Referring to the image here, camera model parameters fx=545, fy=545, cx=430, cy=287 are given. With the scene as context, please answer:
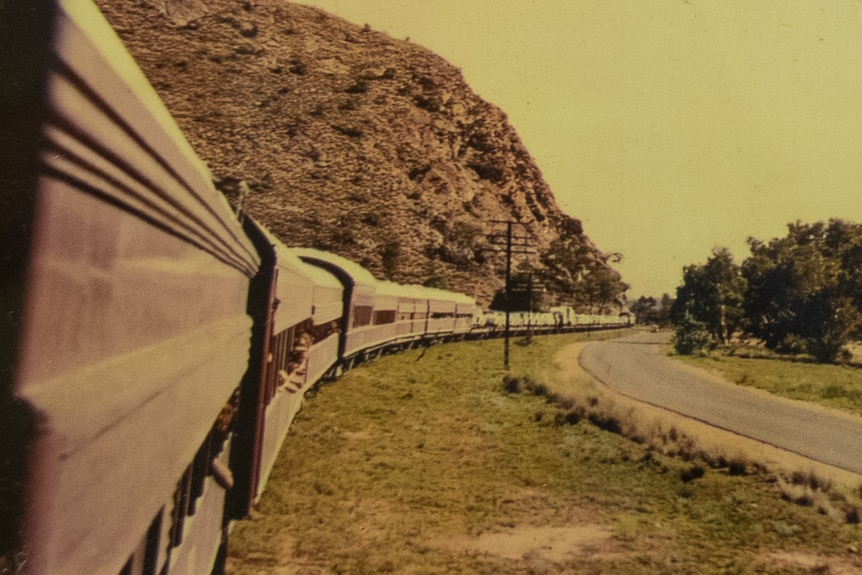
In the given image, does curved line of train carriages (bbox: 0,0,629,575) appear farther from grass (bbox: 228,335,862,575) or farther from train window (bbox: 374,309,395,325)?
train window (bbox: 374,309,395,325)

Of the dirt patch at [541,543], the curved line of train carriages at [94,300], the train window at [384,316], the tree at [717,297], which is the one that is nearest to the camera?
the curved line of train carriages at [94,300]

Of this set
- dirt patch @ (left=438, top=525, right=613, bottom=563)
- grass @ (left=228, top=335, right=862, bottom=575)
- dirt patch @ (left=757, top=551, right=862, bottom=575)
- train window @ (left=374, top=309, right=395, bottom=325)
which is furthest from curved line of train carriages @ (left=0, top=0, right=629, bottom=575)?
train window @ (left=374, top=309, right=395, bottom=325)

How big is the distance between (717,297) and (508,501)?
4162 cm

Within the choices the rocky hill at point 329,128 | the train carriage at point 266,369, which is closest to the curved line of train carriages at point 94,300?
the train carriage at point 266,369

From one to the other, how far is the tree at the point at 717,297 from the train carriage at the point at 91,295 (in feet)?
148

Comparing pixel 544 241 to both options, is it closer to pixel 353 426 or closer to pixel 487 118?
pixel 487 118

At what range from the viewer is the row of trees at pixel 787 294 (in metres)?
26.3

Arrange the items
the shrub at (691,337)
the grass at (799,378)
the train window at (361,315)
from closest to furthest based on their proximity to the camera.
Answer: the train window at (361,315) → the grass at (799,378) → the shrub at (691,337)

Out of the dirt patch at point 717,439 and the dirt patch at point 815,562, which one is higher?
the dirt patch at point 717,439

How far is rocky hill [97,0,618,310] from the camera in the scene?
57938 millimetres

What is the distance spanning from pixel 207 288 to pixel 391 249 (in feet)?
172

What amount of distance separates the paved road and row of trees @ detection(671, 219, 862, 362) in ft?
24.7

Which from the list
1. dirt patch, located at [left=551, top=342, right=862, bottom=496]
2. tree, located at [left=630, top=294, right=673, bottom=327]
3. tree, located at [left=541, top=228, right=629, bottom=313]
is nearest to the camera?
dirt patch, located at [left=551, top=342, right=862, bottom=496]

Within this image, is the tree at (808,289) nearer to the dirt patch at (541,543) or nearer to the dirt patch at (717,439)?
the dirt patch at (717,439)
